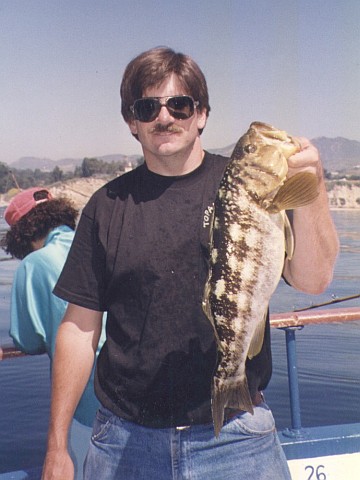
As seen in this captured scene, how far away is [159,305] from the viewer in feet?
8.79

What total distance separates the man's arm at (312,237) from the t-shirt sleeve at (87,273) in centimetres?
84

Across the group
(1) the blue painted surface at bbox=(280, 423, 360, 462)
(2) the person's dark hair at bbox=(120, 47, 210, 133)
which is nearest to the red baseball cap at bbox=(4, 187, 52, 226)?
(2) the person's dark hair at bbox=(120, 47, 210, 133)

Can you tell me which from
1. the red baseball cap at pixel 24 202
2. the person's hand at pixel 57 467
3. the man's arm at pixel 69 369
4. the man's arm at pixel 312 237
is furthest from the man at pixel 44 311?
the man's arm at pixel 312 237

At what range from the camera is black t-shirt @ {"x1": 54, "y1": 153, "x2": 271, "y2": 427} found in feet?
8.74

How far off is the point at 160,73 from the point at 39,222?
4.85ft

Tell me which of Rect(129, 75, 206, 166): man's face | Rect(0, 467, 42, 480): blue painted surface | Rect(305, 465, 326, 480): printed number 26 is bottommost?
Rect(305, 465, 326, 480): printed number 26

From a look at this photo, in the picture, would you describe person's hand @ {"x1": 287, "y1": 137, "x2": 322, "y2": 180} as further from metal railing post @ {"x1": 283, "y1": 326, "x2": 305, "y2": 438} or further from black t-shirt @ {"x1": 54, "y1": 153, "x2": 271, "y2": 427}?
metal railing post @ {"x1": 283, "y1": 326, "x2": 305, "y2": 438}

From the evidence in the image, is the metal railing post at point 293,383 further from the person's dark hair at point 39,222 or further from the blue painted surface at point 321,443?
the person's dark hair at point 39,222

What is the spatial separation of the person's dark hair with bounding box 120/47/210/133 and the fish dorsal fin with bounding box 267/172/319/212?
2.72 feet

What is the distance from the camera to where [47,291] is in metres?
3.46

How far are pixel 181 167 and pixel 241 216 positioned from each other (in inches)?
21.2

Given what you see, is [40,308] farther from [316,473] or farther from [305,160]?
[316,473]

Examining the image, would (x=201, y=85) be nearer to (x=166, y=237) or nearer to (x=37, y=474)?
(x=166, y=237)

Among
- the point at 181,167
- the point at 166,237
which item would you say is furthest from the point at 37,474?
the point at 181,167
